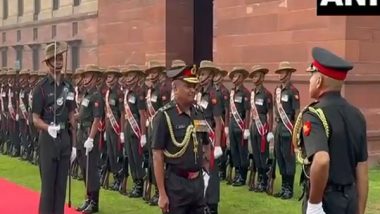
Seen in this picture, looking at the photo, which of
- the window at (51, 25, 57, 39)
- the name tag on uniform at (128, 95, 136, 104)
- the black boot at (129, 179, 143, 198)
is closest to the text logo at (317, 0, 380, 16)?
the name tag on uniform at (128, 95, 136, 104)

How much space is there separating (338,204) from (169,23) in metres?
15.1

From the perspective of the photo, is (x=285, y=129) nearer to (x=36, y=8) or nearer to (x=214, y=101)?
(x=214, y=101)

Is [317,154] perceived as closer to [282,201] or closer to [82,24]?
[282,201]

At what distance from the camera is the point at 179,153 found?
17.5 ft

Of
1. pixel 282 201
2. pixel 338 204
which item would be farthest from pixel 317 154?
pixel 282 201

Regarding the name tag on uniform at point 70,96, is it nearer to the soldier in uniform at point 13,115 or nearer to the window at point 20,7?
the soldier in uniform at point 13,115

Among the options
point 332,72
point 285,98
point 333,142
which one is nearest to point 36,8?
point 285,98

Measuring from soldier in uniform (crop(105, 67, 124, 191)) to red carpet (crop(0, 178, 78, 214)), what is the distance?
1.27 m

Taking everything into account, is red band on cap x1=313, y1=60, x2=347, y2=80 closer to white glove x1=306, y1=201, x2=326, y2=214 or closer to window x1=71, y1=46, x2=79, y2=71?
white glove x1=306, y1=201, x2=326, y2=214

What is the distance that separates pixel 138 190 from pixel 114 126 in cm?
109

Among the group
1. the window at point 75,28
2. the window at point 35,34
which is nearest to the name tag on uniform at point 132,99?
the window at point 75,28

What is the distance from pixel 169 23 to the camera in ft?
62.2

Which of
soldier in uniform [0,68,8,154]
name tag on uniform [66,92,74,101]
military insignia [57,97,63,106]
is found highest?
name tag on uniform [66,92,74,101]

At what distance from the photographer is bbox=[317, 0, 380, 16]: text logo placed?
12.6 meters
